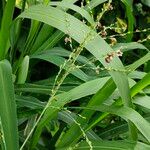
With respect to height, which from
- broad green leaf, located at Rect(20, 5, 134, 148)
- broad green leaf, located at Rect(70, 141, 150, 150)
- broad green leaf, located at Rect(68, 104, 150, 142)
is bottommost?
broad green leaf, located at Rect(70, 141, 150, 150)

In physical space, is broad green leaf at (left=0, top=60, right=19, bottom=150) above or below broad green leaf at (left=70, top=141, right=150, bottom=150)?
above

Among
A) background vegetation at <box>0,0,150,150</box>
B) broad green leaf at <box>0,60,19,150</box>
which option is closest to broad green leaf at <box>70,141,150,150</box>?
background vegetation at <box>0,0,150,150</box>

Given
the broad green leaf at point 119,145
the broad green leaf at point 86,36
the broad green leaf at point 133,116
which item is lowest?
the broad green leaf at point 119,145

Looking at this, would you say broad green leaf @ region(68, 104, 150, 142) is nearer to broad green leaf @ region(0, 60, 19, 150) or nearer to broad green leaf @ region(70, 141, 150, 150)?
broad green leaf @ region(70, 141, 150, 150)

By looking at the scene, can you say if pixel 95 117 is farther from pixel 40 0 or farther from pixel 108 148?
pixel 40 0

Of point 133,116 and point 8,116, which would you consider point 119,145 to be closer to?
point 133,116

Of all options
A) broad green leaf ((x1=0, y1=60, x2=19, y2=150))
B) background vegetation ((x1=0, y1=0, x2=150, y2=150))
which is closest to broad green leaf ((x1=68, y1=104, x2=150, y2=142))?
background vegetation ((x1=0, y1=0, x2=150, y2=150))

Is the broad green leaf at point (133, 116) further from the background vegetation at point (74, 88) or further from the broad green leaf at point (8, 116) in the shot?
the broad green leaf at point (8, 116)

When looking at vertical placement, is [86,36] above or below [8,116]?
above

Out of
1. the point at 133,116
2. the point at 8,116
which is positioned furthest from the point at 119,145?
the point at 8,116

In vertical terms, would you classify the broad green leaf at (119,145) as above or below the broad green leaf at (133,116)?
below

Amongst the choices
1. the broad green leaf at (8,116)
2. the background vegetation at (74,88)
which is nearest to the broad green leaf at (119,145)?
the background vegetation at (74,88)
